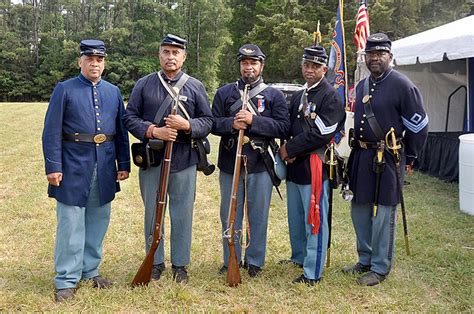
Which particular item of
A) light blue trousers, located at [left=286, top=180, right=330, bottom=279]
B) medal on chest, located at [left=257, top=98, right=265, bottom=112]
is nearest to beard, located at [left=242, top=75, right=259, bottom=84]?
medal on chest, located at [left=257, top=98, right=265, bottom=112]

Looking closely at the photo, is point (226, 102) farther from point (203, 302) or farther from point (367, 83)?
point (203, 302)

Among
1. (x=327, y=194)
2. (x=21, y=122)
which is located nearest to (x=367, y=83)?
(x=327, y=194)

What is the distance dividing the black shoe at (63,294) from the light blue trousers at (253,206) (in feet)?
4.19

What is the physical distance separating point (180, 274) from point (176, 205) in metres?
0.60

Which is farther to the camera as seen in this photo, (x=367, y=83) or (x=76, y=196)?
(x=367, y=83)

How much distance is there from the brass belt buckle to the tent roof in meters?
5.70

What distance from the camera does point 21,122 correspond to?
1764 cm

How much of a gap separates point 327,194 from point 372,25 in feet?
82.0

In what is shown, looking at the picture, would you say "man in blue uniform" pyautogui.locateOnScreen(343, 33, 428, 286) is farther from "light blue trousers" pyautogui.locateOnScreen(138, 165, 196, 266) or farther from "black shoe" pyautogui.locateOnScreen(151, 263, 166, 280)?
"black shoe" pyautogui.locateOnScreen(151, 263, 166, 280)

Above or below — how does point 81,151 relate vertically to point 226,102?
below

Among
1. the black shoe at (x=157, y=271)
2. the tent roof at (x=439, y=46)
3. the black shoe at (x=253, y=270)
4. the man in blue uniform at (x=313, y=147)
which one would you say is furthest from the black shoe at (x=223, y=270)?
the tent roof at (x=439, y=46)

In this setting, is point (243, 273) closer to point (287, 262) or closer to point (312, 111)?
point (287, 262)

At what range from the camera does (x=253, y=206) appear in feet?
12.9

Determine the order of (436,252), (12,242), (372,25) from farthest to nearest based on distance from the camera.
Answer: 1. (372,25)
2. (12,242)
3. (436,252)
